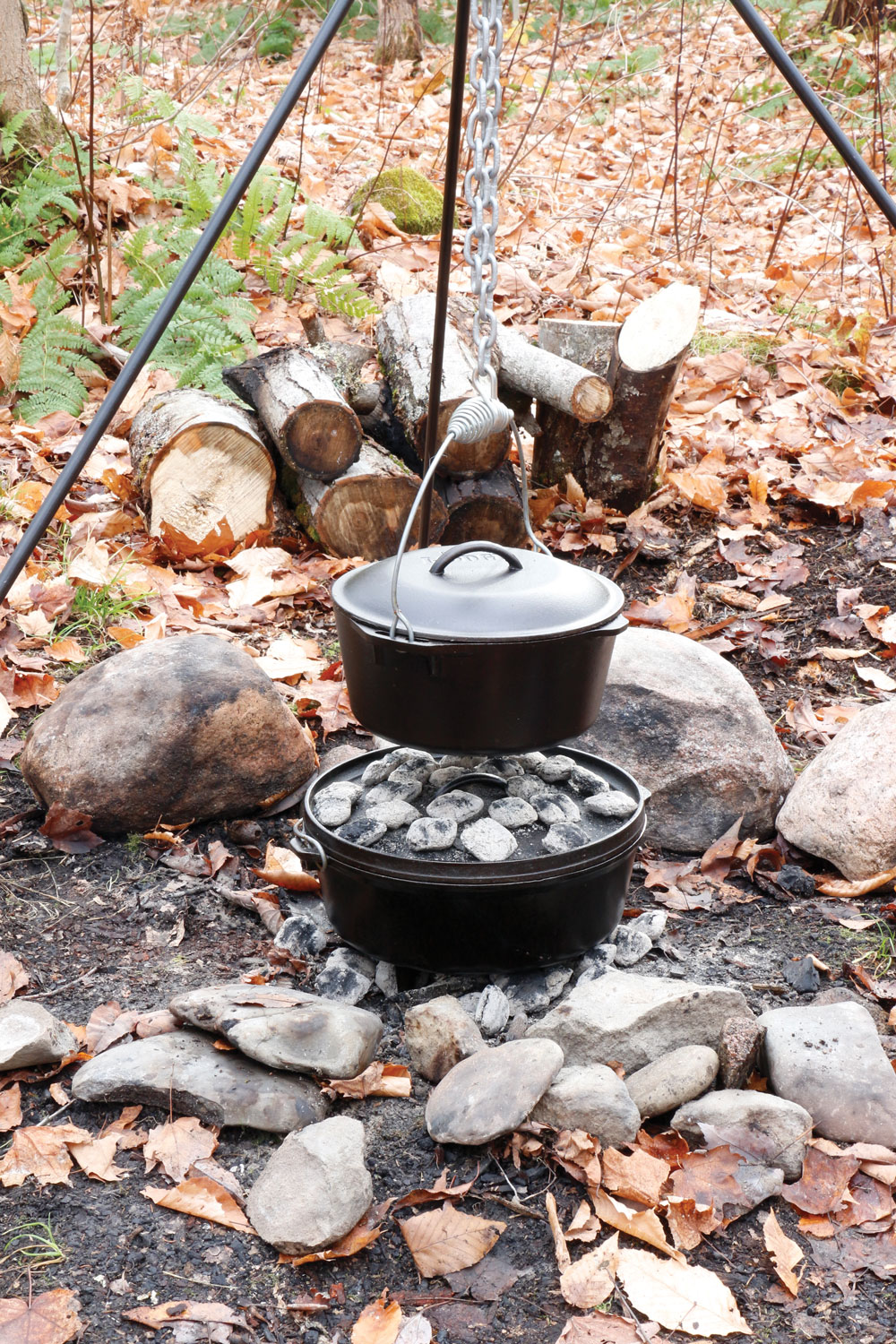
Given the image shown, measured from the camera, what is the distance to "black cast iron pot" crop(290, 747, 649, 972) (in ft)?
7.45

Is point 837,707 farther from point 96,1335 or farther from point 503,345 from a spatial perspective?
point 96,1335

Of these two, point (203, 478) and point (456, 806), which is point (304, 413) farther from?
point (456, 806)

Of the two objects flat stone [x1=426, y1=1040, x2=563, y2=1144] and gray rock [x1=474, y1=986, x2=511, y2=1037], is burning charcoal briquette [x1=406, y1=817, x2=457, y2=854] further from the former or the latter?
flat stone [x1=426, y1=1040, x2=563, y2=1144]

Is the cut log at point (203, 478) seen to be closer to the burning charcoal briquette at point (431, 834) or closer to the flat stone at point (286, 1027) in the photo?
the burning charcoal briquette at point (431, 834)

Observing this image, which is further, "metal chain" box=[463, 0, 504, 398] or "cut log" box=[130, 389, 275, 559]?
"cut log" box=[130, 389, 275, 559]

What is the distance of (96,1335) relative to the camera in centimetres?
161

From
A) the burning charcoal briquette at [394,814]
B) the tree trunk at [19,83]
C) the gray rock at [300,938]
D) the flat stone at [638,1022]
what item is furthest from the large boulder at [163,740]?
the tree trunk at [19,83]

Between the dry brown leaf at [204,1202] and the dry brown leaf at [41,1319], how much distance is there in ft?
0.68

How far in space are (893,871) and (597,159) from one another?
734 cm

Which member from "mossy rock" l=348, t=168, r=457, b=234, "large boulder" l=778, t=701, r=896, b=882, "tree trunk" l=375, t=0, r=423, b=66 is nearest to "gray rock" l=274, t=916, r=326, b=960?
"large boulder" l=778, t=701, r=896, b=882

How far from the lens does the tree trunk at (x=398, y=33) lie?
1016 cm

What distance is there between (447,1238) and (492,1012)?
59cm

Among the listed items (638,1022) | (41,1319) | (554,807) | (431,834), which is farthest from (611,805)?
(41,1319)

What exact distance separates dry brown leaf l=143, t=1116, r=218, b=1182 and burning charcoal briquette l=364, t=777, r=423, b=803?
0.83 metres
